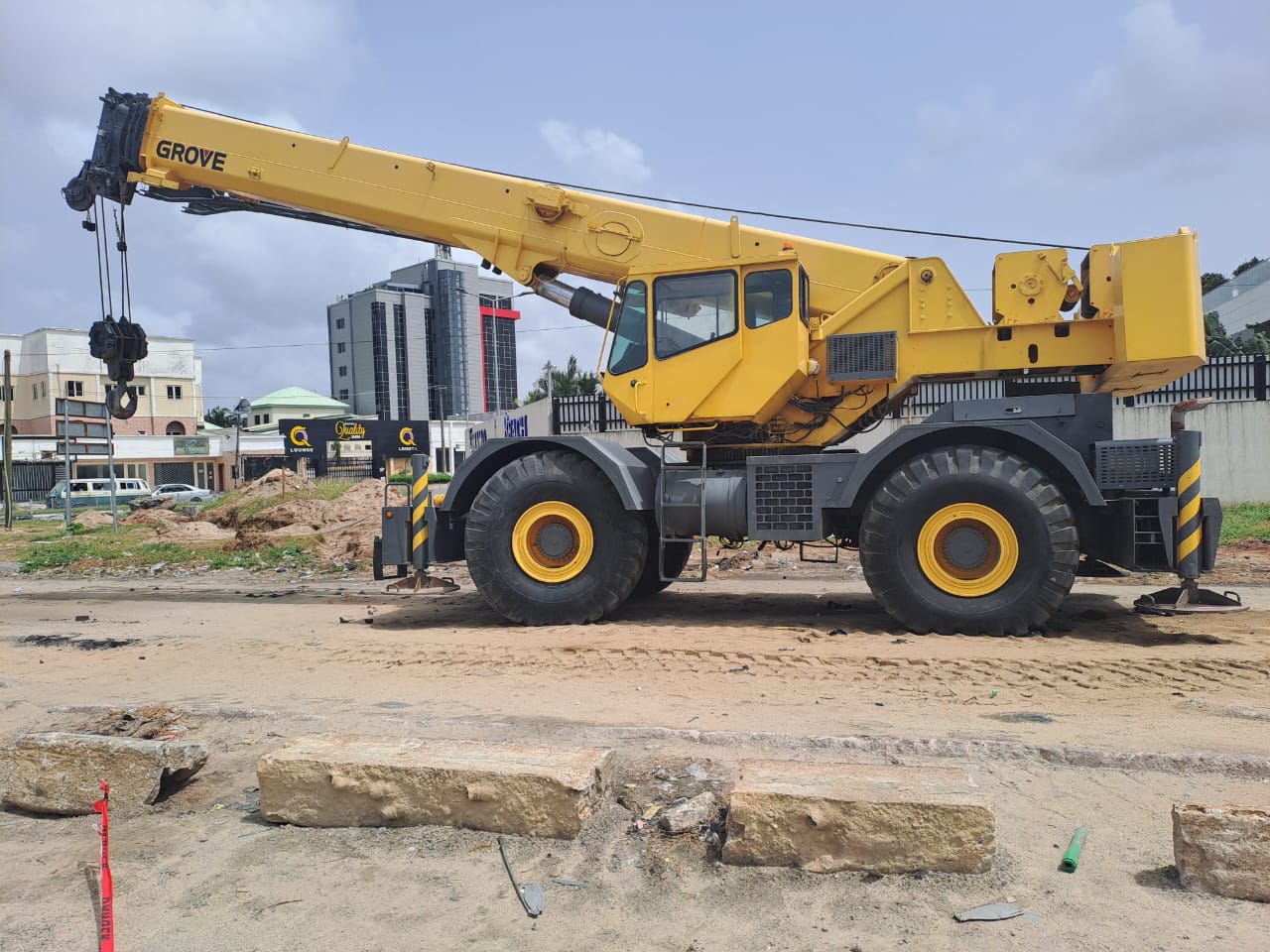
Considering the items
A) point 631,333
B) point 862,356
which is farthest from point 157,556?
point 862,356

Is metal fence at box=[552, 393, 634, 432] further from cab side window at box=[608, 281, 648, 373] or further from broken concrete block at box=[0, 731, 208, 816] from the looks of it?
broken concrete block at box=[0, 731, 208, 816]

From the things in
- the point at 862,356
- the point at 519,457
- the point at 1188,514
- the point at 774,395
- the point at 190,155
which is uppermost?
the point at 190,155

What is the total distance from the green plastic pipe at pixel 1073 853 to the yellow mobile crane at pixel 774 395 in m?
3.86

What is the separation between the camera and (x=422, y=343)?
78.2 m

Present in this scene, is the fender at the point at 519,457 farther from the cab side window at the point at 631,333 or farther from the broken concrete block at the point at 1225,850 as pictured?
the broken concrete block at the point at 1225,850

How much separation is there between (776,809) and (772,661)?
332cm

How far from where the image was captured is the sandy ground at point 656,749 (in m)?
3.20

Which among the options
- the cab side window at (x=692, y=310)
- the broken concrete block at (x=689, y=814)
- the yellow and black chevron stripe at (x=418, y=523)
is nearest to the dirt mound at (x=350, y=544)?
the yellow and black chevron stripe at (x=418, y=523)

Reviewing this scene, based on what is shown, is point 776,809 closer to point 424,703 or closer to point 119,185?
point 424,703

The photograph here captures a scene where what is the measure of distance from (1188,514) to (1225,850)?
4.55 metres

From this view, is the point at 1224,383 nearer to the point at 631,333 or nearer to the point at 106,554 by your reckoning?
the point at 631,333

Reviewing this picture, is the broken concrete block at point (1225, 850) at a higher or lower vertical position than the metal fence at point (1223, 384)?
lower

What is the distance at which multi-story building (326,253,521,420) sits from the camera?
76.7 m

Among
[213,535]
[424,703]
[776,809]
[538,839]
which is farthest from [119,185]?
[213,535]
